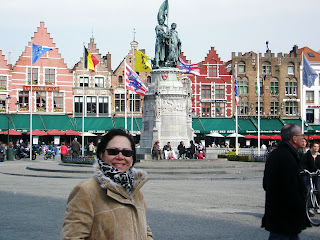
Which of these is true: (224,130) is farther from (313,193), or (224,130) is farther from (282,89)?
(313,193)

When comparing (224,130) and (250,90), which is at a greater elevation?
(250,90)

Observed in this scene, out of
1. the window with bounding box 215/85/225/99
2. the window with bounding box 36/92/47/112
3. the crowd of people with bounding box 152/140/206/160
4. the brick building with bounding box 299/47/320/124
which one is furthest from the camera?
the brick building with bounding box 299/47/320/124

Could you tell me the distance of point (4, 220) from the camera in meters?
10.9

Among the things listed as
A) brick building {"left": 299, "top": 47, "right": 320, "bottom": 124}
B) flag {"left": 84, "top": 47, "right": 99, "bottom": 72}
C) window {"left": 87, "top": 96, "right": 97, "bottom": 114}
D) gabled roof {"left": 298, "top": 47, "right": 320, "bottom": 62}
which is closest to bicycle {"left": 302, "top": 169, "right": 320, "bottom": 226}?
flag {"left": 84, "top": 47, "right": 99, "bottom": 72}

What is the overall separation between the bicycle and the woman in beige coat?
771cm

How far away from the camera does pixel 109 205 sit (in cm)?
374

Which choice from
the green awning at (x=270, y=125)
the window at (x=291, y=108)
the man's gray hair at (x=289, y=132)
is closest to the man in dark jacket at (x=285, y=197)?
the man's gray hair at (x=289, y=132)

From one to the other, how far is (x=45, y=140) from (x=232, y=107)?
23.8 m

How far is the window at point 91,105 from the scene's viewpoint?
6147 centimetres

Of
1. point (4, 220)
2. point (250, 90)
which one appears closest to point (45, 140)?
point (250, 90)

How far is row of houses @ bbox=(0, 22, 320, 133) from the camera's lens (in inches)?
2356

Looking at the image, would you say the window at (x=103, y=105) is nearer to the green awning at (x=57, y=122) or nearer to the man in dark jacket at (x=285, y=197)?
the green awning at (x=57, y=122)

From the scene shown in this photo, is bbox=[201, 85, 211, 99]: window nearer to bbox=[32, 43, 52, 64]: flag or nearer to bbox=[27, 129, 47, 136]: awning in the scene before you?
bbox=[27, 129, 47, 136]: awning

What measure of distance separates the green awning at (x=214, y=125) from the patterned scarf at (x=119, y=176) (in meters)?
57.5
